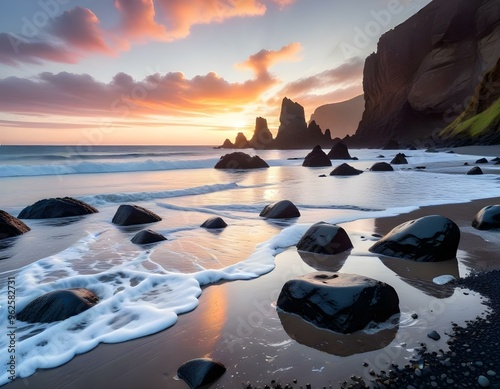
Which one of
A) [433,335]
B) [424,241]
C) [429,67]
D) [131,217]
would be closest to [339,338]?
[433,335]

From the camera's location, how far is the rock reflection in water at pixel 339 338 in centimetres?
280

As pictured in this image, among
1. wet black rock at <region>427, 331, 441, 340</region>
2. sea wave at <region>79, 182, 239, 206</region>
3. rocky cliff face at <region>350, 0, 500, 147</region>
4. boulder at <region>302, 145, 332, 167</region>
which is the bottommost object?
boulder at <region>302, 145, 332, 167</region>

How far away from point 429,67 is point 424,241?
84847 mm

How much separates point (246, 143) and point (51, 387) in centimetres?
14644

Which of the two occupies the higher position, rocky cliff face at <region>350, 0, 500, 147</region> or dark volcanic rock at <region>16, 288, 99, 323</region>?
rocky cliff face at <region>350, 0, 500, 147</region>

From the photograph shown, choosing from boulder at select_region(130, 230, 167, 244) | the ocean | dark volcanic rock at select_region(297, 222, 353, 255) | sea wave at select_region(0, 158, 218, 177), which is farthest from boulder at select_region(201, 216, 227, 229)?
sea wave at select_region(0, 158, 218, 177)

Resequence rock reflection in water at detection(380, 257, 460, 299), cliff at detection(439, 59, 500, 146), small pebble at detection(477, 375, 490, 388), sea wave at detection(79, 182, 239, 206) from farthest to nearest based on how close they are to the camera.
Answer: cliff at detection(439, 59, 500, 146), sea wave at detection(79, 182, 239, 206), rock reflection in water at detection(380, 257, 460, 299), small pebble at detection(477, 375, 490, 388)

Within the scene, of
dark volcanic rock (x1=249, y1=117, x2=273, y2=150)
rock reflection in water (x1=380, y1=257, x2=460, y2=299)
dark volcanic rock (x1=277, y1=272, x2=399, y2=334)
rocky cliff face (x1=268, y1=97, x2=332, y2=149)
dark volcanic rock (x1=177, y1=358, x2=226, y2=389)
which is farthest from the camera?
dark volcanic rock (x1=249, y1=117, x2=273, y2=150)

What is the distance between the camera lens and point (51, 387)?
2443 mm

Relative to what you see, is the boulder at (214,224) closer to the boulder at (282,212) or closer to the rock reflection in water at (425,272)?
the boulder at (282,212)

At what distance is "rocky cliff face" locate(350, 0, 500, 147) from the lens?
2608 inches

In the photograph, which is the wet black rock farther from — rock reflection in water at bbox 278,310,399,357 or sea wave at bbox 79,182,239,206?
sea wave at bbox 79,182,239,206

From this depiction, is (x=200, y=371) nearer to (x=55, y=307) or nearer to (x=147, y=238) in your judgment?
(x=55, y=307)

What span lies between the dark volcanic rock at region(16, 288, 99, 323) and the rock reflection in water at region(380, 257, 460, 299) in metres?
4.02
